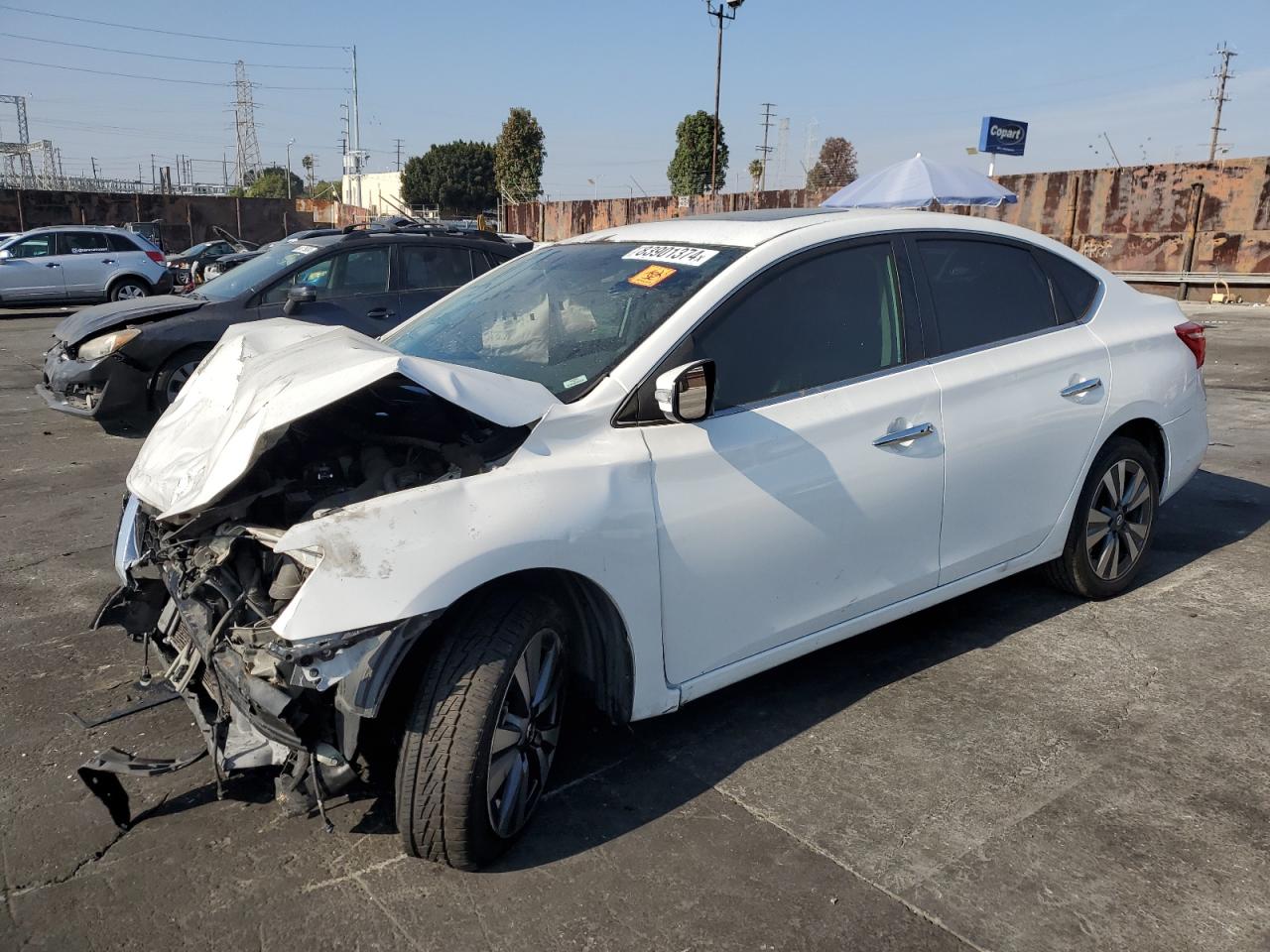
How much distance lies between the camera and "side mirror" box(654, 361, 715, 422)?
2.78 m

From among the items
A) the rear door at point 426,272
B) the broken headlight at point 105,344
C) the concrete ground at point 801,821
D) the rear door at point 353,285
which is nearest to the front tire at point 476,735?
the concrete ground at point 801,821

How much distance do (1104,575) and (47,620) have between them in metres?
4.70

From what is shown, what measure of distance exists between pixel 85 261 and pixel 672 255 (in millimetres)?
19612

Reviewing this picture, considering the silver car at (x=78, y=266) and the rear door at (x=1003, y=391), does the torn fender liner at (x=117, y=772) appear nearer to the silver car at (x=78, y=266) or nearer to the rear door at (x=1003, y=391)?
the rear door at (x=1003, y=391)

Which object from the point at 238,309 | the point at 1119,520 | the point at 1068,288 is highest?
the point at 1068,288

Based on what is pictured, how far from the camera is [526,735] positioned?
2.68 m

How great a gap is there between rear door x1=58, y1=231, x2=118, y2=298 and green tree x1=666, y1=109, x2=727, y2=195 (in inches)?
1248

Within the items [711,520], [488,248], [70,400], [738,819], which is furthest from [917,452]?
[70,400]

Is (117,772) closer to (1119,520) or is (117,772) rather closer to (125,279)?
(1119,520)

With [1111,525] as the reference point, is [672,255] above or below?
above

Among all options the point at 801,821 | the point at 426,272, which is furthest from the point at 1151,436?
the point at 426,272

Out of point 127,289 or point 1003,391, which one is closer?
point 1003,391

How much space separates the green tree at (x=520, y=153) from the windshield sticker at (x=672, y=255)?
57213 millimetres

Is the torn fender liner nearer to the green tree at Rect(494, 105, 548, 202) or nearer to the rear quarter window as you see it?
the rear quarter window
